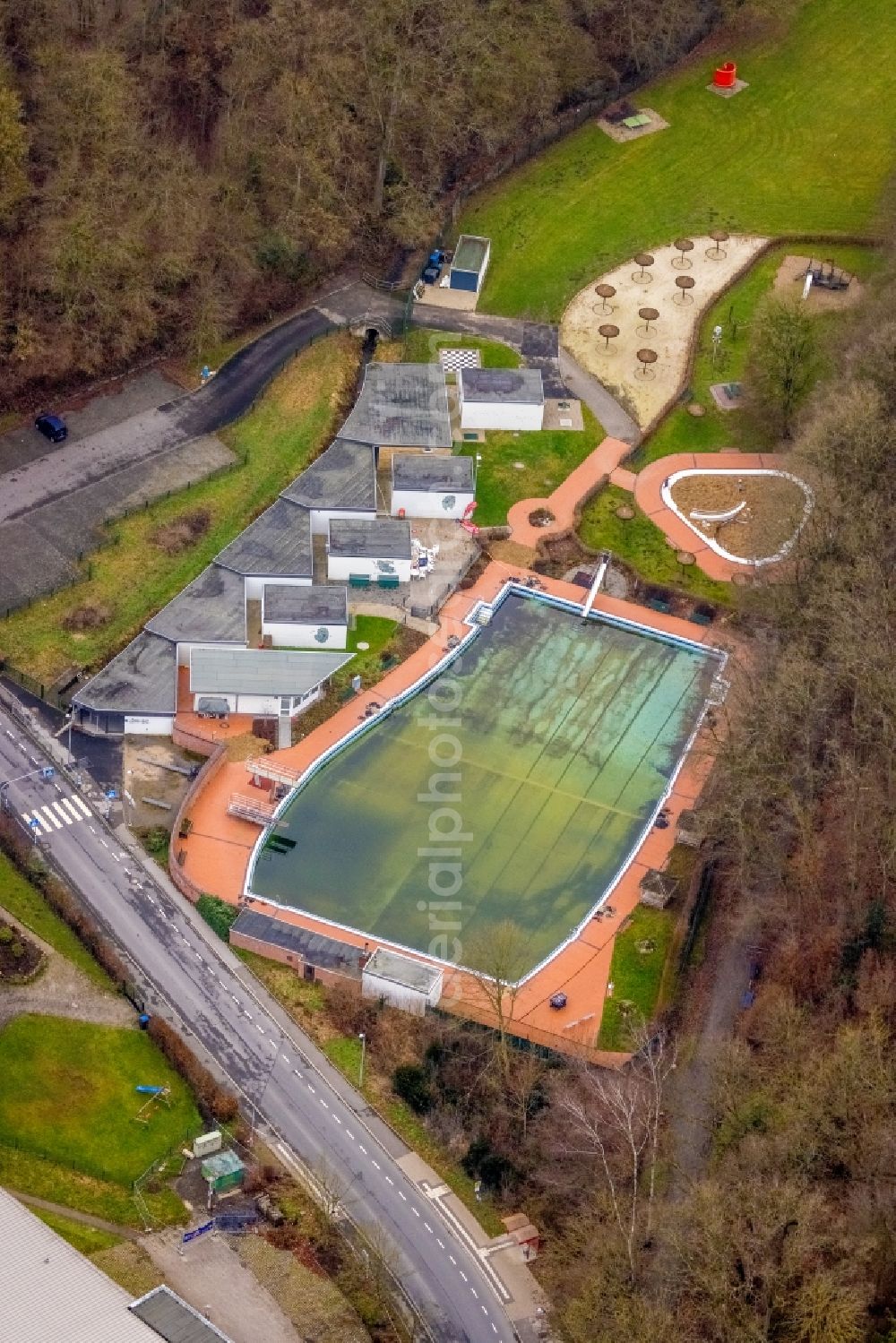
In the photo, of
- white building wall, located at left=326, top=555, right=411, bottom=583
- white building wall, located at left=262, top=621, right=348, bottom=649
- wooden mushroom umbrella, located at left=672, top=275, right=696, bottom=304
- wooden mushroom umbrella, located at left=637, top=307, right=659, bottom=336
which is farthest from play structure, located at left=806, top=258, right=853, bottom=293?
white building wall, located at left=262, top=621, right=348, bottom=649

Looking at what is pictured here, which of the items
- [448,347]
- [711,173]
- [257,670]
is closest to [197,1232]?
[257,670]

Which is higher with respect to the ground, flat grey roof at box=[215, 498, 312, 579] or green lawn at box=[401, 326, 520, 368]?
green lawn at box=[401, 326, 520, 368]

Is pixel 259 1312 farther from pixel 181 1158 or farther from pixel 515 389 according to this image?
pixel 515 389

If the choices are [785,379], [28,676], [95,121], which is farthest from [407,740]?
[95,121]

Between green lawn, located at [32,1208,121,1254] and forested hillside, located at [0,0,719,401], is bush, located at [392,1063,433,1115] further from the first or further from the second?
forested hillside, located at [0,0,719,401]

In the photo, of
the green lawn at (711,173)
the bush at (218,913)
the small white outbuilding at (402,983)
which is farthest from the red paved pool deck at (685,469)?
the bush at (218,913)
